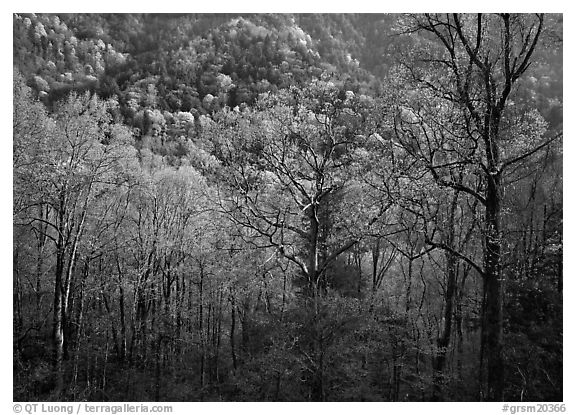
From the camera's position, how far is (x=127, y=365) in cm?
1212

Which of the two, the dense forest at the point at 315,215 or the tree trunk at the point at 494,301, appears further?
the dense forest at the point at 315,215

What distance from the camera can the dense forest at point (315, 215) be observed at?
20.6 ft

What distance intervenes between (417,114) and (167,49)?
24004 millimetres

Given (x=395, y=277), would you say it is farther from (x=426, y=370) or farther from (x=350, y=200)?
(x=350, y=200)

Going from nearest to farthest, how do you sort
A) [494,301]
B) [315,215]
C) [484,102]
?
[494,301], [484,102], [315,215]

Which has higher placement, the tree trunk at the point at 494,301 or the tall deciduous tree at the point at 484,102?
the tall deciduous tree at the point at 484,102

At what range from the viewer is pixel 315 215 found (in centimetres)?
832

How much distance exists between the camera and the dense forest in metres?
6.29

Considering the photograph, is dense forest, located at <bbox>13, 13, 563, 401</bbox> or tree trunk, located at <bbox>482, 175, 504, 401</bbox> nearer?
tree trunk, located at <bbox>482, 175, 504, 401</bbox>

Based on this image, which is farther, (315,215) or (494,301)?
(315,215)

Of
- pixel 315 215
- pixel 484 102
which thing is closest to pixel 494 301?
pixel 484 102

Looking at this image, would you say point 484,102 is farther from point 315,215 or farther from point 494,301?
point 315,215
